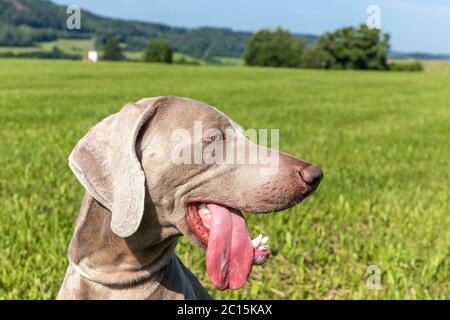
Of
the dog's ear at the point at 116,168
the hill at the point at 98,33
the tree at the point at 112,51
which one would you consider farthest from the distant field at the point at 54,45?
the dog's ear at the point at 116,168

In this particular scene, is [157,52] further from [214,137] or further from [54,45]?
[214,137]

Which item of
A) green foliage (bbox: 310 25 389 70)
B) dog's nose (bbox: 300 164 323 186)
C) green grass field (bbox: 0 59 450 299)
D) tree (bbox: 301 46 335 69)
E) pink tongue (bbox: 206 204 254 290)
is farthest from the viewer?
tree (bbox: 301 46 335 69)

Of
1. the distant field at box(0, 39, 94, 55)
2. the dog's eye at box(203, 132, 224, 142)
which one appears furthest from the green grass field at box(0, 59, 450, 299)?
the distant field at box(0, 39, 94, 55)

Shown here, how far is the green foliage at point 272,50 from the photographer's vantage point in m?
92.4

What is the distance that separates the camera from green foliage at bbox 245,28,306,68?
9244cm

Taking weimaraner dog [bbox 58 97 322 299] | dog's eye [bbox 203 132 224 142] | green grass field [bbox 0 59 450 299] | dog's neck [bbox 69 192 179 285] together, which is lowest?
green grass field [bbox 0 59 450 299]

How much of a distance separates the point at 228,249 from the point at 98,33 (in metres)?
77.3

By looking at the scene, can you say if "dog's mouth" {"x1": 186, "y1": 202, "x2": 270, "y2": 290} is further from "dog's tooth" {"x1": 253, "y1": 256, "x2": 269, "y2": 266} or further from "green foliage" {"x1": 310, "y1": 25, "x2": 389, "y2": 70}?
"green foliage" {"x1": 310, "y1": 25, "x2": 389, "y2": 70}

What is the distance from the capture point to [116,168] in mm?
2305

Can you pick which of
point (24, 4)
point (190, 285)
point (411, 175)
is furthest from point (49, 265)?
point (24, 4)

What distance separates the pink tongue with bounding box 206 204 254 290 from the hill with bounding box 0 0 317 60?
242ft

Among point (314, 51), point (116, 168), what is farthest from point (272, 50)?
point (116, 168)

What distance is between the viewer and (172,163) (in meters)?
2.39

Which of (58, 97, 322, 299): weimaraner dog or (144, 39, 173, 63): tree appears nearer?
(58, 97, 322, 299): weimaraner dog
